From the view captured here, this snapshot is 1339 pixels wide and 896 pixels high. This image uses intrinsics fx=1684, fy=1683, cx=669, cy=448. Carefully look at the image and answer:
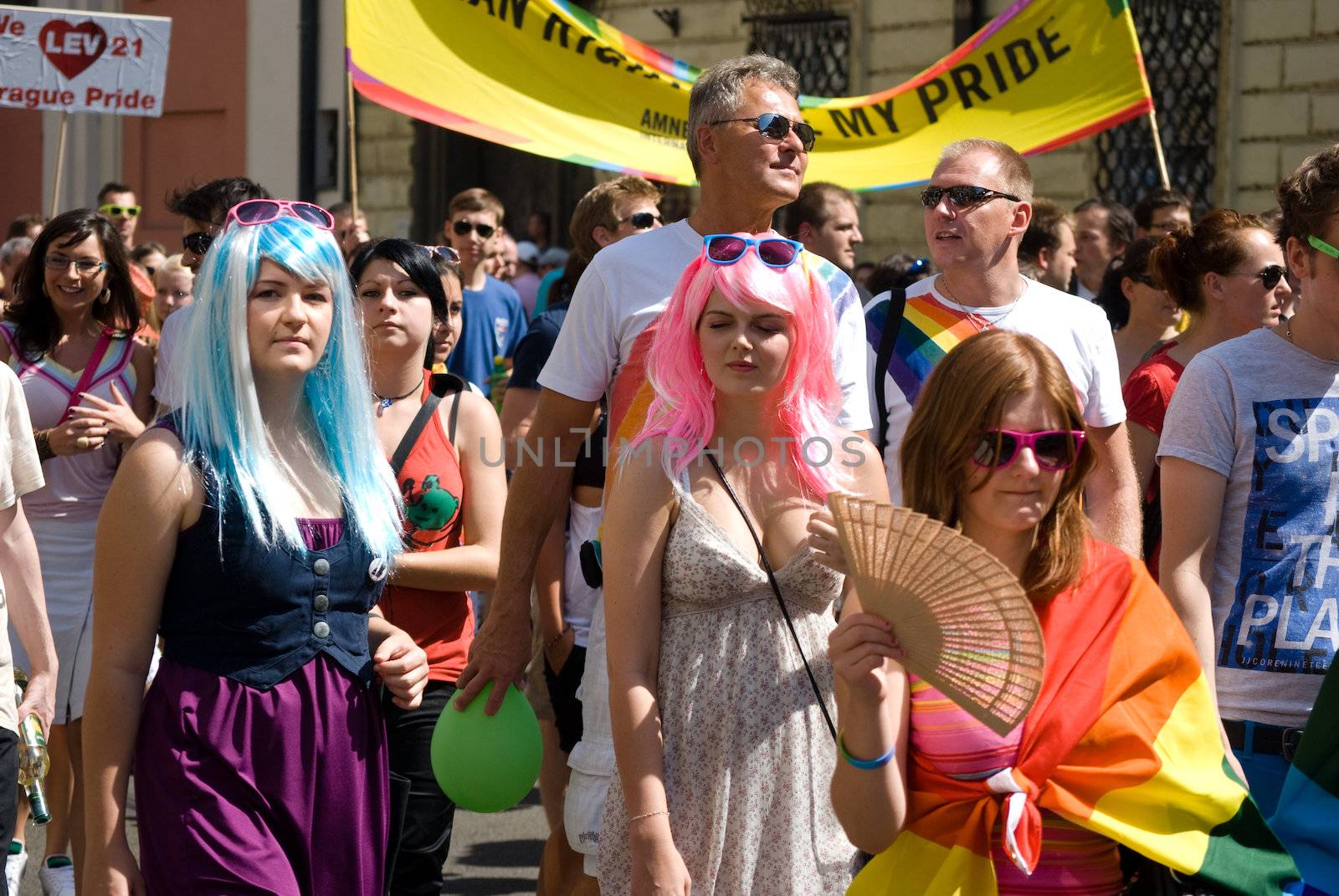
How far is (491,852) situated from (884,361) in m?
2.93

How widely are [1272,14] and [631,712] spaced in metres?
10.2

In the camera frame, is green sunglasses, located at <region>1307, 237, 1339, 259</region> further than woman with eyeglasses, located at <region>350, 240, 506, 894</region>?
No

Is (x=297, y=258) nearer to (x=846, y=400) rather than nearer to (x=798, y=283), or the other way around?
(x=798, y=283)

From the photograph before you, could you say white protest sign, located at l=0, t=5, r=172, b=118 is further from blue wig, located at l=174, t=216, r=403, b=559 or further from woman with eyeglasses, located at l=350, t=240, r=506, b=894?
blue wig, located at l=174, t=216, r=403, b=559

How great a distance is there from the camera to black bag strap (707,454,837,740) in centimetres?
314

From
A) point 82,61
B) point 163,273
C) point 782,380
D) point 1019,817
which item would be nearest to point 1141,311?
point 782,380

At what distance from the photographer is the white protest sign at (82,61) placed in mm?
11961

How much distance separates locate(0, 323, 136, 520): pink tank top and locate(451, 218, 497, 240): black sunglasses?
10.1 ft

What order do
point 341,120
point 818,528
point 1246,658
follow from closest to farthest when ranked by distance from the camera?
point 818,528 < point 1246,658 < point 341,120

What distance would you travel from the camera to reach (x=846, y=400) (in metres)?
3.55

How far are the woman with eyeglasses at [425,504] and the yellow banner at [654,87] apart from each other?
2.68 meters

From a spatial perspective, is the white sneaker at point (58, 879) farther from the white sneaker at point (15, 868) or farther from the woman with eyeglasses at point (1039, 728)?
the woman with eyeglasses at point (1039, 728)

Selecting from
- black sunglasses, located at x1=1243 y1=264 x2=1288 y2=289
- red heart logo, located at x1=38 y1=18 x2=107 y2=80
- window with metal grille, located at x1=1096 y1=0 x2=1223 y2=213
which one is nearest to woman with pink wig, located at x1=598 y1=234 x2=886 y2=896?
black sunglasses, located at x1=1243 y1=264 x2=1288 y2=289

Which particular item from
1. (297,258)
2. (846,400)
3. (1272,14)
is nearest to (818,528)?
(846,400)
